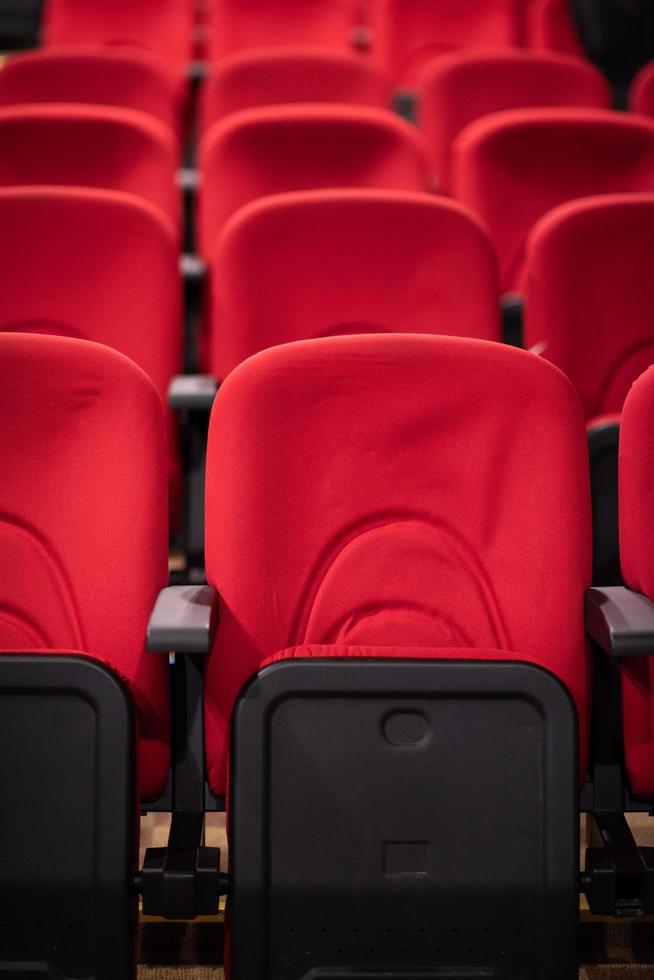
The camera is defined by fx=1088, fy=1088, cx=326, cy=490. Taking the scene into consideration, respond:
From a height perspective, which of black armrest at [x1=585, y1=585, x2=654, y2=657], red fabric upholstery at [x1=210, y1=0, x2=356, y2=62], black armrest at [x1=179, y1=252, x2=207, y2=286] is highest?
red fabric upholstery at [x1=210, y1=0, x2=356, y2=62]

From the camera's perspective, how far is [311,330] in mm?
701

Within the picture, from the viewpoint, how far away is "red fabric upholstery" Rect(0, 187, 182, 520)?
70 centimetres

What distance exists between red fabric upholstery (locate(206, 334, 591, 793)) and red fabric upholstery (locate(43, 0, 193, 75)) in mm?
1254

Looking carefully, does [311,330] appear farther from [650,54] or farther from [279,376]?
[650,54]

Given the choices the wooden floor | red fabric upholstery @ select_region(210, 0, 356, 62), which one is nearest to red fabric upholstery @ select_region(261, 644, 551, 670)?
the wooden floor

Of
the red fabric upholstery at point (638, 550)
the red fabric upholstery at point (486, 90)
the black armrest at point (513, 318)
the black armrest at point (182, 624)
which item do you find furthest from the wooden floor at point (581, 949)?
the red fabric upholstery at point (486, 90)

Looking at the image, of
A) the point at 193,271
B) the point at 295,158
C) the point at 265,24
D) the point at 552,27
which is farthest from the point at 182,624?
the point at 552,27

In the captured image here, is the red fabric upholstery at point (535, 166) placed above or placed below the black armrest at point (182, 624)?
above

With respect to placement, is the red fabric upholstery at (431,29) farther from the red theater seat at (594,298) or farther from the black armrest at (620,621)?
the black armrest at (620,621)

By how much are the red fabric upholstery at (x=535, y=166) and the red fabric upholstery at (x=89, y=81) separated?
422 mm

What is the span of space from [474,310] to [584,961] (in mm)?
394

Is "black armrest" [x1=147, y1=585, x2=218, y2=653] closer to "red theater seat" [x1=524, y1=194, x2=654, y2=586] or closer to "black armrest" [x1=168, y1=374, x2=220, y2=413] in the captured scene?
"black armrest" [x1=168, y1=374, x2=220, y2=413]

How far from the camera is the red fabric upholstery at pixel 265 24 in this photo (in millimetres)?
1525

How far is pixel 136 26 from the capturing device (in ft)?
5.21
